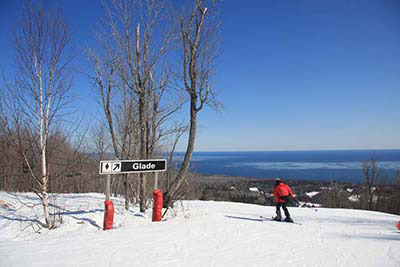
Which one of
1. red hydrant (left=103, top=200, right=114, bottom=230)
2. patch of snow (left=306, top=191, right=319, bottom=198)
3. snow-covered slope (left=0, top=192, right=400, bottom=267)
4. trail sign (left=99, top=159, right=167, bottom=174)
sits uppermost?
trail sign (left=99, top=159, right=167, bottom=174)

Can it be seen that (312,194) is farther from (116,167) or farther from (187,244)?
(116,167)

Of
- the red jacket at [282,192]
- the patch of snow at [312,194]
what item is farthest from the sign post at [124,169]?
the patch of snow at [312,194]

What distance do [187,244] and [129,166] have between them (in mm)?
2466

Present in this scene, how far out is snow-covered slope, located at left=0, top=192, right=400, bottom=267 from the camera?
370 cm

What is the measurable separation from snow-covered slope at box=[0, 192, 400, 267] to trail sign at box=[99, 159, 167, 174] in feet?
4.53

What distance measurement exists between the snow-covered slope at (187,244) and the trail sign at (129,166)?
138 centimetres

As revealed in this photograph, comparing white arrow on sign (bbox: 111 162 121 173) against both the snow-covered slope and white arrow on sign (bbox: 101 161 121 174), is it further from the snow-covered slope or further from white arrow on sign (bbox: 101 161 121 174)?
the snow-covered slope

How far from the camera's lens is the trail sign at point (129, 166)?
5.41 metres

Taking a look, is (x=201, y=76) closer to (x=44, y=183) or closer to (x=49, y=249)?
(x=44, y=183)

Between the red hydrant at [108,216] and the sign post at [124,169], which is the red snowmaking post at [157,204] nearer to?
the sign post at [124,169]

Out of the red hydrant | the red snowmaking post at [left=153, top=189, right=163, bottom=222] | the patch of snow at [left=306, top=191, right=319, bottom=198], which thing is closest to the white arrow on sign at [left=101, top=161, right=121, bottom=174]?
the red hydrant

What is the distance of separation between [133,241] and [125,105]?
20.0 feet

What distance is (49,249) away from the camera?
396 centimetres

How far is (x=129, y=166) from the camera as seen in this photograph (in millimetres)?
5832
